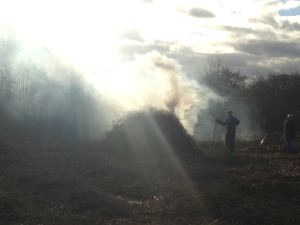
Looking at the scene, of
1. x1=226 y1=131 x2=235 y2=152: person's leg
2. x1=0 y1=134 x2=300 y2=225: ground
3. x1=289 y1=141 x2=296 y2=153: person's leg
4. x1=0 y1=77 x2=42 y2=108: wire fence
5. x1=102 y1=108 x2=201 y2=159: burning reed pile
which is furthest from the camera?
x1=0 y1=77 x2=42 y2=108: wire fence

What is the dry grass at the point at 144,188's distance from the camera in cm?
802

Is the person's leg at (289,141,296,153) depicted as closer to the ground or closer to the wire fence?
the ground

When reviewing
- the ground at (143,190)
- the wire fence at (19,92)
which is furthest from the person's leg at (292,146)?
the wire fence at (19,92)

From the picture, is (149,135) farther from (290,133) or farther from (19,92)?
(19,92)

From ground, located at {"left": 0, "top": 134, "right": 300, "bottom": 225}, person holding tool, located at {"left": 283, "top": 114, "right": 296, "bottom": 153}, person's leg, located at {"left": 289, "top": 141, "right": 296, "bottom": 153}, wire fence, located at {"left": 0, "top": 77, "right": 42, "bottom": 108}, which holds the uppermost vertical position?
wire fence, located at {"left": 0, "top": 77, "right": 42, "bottom": 108}

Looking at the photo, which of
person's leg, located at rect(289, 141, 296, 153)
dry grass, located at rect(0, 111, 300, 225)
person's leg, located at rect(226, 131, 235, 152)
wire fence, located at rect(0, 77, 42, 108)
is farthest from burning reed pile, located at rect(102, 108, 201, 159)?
wire fence, located at rect(0, 77, 42, 108)

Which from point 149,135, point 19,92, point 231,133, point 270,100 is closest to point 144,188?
point 149,135

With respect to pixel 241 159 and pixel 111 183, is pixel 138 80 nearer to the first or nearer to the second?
pixel 241 159

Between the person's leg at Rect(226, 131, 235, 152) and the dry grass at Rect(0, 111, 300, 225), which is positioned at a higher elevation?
the person's leg at Rect(226, 131, 235, 152)

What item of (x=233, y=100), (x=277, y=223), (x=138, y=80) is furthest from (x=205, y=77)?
(x=277, y=223)

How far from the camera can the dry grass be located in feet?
26.3

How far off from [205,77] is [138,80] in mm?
16406

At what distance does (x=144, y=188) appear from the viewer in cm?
1039

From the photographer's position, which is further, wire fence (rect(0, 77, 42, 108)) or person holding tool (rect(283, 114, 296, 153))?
wire fence (rect(0, 77, 42, 108))
